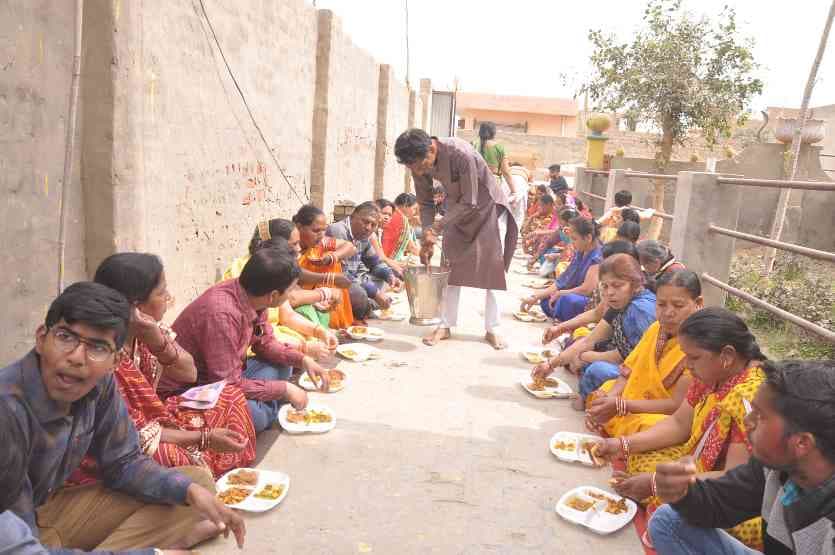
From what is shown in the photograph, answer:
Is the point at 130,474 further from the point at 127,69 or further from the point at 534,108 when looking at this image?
the point at 534,108

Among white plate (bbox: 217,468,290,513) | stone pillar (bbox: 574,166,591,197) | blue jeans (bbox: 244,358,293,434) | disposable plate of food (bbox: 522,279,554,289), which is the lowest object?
disposable plate of food (bbox: 522,279,554,289)

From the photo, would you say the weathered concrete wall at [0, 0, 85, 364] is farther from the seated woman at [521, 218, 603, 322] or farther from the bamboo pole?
the bamboo pole

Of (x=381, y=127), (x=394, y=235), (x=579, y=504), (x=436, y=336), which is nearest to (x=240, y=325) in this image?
(x=579, y=504)

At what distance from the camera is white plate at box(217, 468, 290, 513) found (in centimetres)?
270

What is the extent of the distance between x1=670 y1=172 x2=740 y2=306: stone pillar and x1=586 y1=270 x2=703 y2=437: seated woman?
2276 mm

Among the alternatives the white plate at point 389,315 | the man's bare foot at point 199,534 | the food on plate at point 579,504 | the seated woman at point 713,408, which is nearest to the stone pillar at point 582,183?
the white plate at point 389,315

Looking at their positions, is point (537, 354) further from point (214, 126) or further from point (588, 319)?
point (214, 126)

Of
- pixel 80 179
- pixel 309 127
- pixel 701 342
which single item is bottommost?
pixel 701 342

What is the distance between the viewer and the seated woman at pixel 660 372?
3.18 m

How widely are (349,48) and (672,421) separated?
266 inches

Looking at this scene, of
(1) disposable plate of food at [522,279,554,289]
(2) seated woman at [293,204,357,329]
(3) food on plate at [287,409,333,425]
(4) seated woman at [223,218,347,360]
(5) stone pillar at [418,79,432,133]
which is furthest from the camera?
(5) stone pillar at [418,79,432,133]

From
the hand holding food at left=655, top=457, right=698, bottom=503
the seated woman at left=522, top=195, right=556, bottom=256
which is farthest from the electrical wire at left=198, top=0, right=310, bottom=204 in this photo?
the seated woman at left=522, top=195, right=556, bottom=256

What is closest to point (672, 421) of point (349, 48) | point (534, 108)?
point (349, 48)

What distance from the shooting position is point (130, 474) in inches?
85.8
